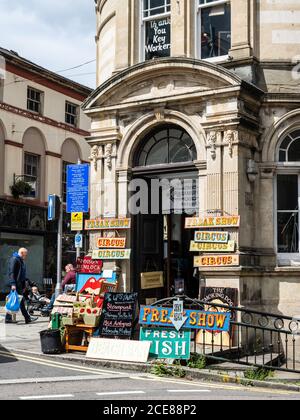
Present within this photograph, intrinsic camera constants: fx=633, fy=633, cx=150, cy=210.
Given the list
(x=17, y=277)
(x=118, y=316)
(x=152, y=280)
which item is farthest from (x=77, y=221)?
(x=118, y=316)

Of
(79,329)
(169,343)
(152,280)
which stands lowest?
(169,343)

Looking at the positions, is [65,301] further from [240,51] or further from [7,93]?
[7,93]

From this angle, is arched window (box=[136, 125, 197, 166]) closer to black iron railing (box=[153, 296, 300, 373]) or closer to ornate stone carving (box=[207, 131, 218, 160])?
ornate stone carving (box=[207, 131, 218, 160])

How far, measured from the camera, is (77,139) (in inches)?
1240

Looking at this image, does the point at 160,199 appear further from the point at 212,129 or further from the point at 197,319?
the point at 197,319

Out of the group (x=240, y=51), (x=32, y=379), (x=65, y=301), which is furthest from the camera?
(x=240, y=51)

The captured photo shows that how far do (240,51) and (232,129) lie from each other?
6.20 ft

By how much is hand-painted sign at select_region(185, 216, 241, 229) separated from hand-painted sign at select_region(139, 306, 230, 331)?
8.72 ft

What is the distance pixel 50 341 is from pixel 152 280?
394 cm

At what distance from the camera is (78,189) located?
55.4 ft

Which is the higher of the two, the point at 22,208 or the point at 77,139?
the point at 77,139

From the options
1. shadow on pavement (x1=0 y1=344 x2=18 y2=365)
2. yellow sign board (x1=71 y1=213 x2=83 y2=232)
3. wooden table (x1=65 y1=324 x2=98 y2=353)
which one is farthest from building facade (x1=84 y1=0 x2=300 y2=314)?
shadow on pavement (x1=0 y1=344 x2=18 y2=365)

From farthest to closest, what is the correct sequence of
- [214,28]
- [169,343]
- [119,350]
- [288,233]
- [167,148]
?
Answer: 1. [167,148]
2. [214,28]
3. [288,233]
4. [119,350]
5. [169,343]

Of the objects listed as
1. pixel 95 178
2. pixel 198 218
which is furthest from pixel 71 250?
pixel 198 218
